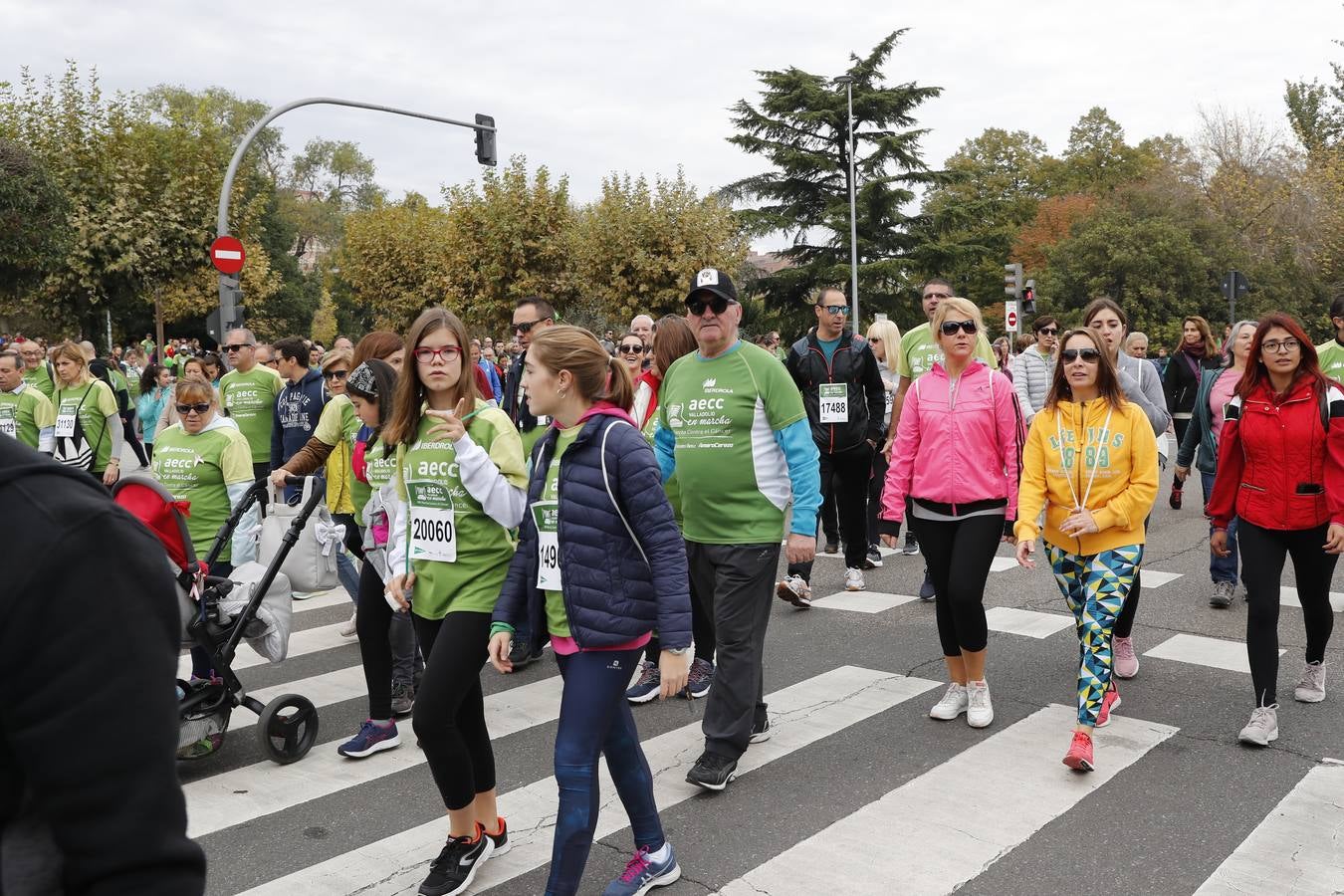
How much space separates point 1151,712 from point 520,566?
3.58 m

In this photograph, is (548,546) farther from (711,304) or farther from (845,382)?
(845,382)

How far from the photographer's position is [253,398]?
9.38 meters

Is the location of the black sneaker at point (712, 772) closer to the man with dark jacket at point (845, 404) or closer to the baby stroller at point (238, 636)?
the baby stroller at point (238, 636)

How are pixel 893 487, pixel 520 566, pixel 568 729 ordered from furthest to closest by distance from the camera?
pixel 893 487 → pixel 520 566 → pixel 568 729

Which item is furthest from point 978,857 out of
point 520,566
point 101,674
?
point 101,674

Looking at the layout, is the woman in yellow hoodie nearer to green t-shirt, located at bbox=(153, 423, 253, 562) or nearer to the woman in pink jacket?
the woman in pink jacket

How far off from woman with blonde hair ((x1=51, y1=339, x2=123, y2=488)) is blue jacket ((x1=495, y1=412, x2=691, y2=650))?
7083mm

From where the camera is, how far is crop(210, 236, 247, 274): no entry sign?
16.7 meters

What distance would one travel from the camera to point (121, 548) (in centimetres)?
122

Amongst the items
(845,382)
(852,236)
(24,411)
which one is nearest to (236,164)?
(24,411)

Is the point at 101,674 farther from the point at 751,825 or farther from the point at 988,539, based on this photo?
the point at 988,539

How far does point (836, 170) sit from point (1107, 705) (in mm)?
42129

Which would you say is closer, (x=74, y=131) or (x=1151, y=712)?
(x=1151, y=712)

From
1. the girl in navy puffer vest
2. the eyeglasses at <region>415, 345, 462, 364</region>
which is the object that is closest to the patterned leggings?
the girl in navy puffer vest
